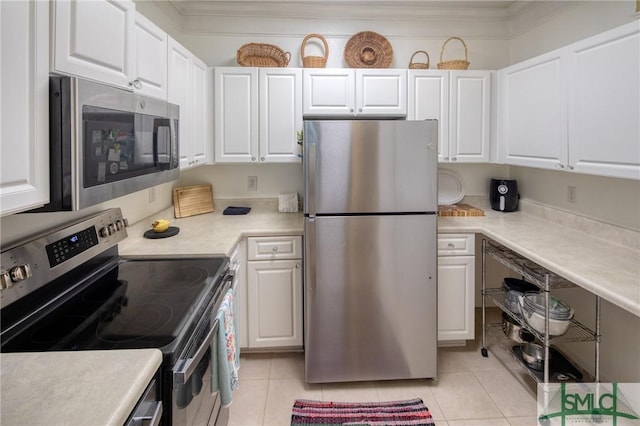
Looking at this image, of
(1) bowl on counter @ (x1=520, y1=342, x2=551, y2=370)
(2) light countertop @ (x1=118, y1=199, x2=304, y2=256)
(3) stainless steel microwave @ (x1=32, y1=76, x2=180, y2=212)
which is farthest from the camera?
(1) bowl on counter @ (x1=520, y1=342, x2=551, y2=370)

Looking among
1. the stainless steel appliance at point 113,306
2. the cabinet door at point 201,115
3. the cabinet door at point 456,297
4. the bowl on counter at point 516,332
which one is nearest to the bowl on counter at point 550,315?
the bowl on counter at point 516,332

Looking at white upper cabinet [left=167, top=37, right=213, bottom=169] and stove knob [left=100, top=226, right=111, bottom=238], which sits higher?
white upper cabinet [left=167, top=37, right=213, bottom=169]

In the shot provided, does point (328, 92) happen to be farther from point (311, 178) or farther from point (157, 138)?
point (157, 138)

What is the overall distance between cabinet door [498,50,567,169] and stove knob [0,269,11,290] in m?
2.56

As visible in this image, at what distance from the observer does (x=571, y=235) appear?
2348 millimetres

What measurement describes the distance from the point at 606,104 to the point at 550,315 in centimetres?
109

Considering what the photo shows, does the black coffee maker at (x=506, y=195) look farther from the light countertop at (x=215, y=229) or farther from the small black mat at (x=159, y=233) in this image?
the small black mat at (x=159, y=233)

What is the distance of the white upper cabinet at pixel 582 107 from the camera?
1766 millimetres

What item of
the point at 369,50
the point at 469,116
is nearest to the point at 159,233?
the point at 369,50

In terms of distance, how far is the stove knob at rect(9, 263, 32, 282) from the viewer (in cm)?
118

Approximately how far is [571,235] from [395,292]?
1127mm

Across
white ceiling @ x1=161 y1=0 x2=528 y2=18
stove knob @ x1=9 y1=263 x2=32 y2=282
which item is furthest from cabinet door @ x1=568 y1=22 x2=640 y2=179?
stove knob @ x1=9 y1=263 x2=32 y2=282

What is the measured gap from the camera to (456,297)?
8.44ft

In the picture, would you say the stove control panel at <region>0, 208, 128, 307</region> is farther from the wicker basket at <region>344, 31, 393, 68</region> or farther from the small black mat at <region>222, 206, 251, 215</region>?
the wicker basket at <region>344, 31, 393, 68</region>
